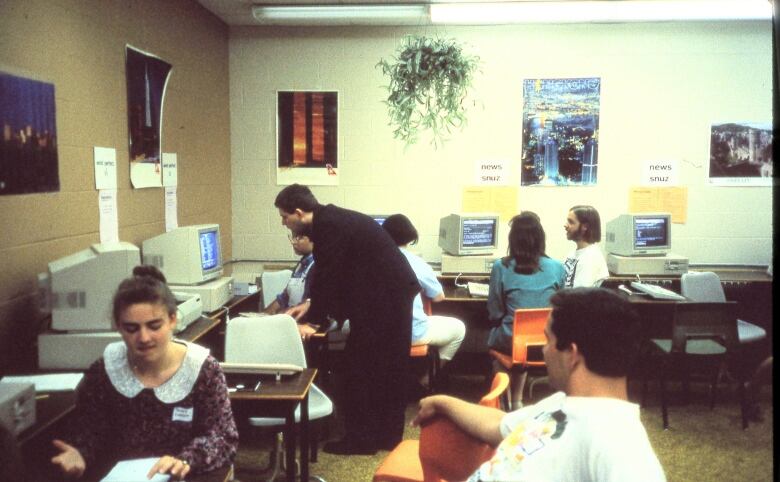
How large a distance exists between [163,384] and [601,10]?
4.32 m

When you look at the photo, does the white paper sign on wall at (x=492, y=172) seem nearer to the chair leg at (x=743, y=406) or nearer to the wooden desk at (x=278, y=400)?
the chair leg at (x=743, y=406)

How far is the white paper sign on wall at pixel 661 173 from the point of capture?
559 centimetres

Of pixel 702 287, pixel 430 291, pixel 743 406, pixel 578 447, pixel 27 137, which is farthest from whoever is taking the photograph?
pixel 702 287

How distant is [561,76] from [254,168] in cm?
273

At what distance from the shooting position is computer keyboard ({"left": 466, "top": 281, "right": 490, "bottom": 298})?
4.80 meters

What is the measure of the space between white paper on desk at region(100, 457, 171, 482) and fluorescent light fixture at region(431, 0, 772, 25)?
4.04 m

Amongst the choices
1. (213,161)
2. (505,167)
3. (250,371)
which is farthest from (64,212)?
(505,167)

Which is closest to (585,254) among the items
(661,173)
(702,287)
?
(702,287)

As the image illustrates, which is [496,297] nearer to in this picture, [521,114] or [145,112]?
[521,114]

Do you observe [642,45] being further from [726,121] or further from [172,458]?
[172,458]

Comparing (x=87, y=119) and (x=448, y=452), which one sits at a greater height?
(x=87, y=119)

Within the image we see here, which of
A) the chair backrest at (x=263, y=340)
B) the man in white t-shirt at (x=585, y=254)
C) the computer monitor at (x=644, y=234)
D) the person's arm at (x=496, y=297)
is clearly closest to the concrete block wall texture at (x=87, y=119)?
the chair backrest at (x=263, y=340)

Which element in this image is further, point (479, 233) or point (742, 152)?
point (742, 152)

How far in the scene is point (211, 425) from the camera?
2.11 m
